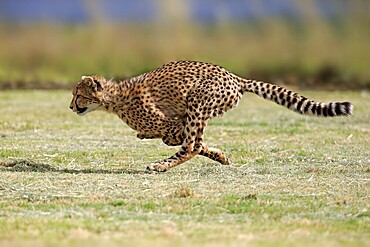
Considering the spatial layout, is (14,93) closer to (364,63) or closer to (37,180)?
(364,63)

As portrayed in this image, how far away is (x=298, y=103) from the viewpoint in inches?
405

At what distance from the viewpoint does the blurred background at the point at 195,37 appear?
18641 millimetres

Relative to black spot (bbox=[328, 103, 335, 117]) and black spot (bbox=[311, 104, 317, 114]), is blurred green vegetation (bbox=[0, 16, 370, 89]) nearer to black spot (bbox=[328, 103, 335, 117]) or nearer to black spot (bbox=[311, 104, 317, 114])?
black spot (bbox=[311, 104, 317, 114])

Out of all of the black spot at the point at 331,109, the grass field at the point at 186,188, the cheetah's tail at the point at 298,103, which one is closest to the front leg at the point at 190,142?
the grass field at the point at 186,188

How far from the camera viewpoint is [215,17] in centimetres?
1934

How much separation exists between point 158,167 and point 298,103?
168 centimetres

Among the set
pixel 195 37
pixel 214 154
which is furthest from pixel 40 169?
pixel 195 37

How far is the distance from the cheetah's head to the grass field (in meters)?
0.67

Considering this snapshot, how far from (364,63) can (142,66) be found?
4.64 m

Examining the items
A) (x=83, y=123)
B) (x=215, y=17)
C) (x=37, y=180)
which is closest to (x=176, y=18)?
(x=215, y=17)

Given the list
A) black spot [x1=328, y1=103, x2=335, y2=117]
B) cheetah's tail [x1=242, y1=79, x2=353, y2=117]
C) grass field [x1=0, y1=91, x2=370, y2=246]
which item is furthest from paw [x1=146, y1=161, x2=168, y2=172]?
black spot [x1=328, y1=103, x2=335, y2=117]

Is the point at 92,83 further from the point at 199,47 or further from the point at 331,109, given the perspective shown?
the point at 199,47

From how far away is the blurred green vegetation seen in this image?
61.4 ft

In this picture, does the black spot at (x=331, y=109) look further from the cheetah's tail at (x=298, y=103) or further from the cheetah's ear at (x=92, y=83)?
the cheetah's ear at (x=92, y=83)
